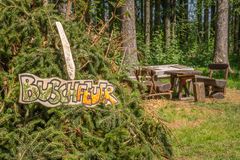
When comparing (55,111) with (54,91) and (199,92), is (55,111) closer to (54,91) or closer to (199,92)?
(54,91)

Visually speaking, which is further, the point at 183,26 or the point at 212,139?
the point at 183,26

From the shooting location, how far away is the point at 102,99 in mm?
3520

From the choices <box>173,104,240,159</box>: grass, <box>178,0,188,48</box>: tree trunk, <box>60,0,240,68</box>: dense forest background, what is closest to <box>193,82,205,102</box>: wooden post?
<box>173,104,240,159</box>: grass

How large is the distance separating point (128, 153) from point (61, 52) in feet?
3.14

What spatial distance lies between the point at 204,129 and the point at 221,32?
9.35 metres

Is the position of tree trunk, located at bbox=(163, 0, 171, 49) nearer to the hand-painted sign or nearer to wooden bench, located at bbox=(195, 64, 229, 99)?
wooden bench, located at bbox=(195, 64, 229, 99)

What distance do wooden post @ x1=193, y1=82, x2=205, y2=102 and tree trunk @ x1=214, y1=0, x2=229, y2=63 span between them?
241 inches

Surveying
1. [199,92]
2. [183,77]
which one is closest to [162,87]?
[199,92]

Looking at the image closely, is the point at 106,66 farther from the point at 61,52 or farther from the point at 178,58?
the point at 178,58

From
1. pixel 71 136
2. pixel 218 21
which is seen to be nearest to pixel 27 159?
pixel 71 136

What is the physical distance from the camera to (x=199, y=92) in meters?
10.9

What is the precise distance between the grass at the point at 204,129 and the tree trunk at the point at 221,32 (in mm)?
6003

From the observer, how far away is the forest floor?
637 centimetres

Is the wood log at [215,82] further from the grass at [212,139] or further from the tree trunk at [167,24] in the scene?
the tree trunk at [167,24]
